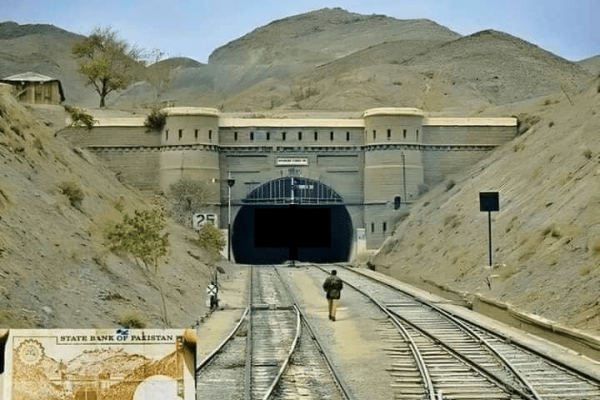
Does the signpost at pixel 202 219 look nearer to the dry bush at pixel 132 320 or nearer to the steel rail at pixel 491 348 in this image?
the steel rail at pixel 491 348

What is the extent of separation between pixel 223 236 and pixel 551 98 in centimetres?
3018

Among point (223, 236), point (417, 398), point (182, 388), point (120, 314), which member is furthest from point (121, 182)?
point (182, 388)

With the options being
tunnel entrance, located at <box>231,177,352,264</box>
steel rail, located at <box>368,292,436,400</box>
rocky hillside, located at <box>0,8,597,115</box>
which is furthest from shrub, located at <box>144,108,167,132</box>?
steel rail, located at <box>368,292,436,400</box>

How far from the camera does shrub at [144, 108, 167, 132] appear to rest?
62.7 m

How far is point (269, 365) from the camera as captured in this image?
18219 millimetres

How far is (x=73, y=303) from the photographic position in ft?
70.5

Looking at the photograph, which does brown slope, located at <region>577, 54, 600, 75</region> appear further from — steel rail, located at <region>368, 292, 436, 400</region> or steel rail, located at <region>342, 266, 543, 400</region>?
steel rail, located at <region>368, 292, 436, 400</region>

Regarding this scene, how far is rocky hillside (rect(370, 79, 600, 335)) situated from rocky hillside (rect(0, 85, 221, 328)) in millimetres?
11616

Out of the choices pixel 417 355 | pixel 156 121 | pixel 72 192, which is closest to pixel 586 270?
pixel 417 355

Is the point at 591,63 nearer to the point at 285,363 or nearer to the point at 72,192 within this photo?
the point at 72,192

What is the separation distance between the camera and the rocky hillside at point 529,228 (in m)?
26.7

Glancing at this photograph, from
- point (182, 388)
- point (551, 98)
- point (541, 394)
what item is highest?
point (551, 98)

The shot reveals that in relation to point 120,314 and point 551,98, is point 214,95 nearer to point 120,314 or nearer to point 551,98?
point 551,98

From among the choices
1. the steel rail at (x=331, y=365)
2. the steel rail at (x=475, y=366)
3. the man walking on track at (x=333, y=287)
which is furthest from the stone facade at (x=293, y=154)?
the steel rail at (x=475, y=366)
